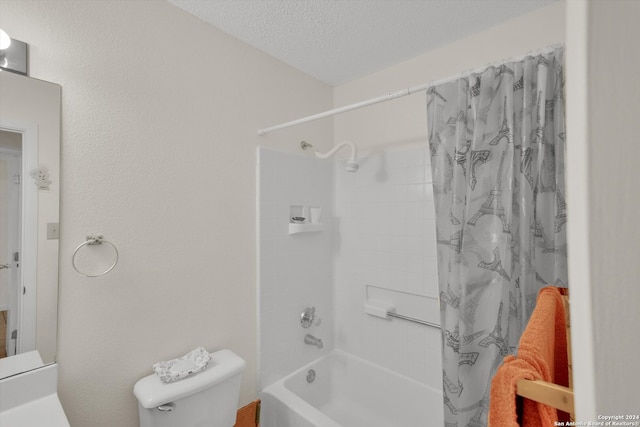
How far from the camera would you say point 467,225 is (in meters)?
0.96

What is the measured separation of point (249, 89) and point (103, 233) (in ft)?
3.39

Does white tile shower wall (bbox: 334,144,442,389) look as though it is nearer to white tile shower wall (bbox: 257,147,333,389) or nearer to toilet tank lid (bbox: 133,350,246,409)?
white tile shower wall (bbox: 257,147,333,389)

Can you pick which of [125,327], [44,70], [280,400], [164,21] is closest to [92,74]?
[44,70]

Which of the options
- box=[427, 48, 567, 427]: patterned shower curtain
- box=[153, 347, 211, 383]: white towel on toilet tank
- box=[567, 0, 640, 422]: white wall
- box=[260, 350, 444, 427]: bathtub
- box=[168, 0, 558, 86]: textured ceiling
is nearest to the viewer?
box=[567, 0, 640, 422]: white wall

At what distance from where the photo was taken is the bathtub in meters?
1.53

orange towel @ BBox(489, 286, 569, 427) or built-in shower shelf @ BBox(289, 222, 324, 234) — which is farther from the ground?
built-in shower shelf @ BBox(289, 222, 324, 234)

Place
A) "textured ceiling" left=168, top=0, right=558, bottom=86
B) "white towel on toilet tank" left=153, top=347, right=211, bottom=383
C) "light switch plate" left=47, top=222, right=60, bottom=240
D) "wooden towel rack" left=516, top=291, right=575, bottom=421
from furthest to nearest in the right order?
"textured ceiling" left=168, top=0, right=558, bottom=86
"white towel on toilet tank" left=153, top=347, right=211, bottom=383
"light switch plate" left=47, top=222, right=60, bottom=240
"wooden towel rack" left=516, top=291, right=575, bottom=421

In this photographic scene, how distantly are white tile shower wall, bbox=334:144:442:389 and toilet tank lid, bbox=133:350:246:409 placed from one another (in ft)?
3.20

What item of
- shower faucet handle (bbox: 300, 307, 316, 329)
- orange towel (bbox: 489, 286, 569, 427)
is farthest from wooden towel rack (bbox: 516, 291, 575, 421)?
shower faucet handle (bbox: 300, 307, 316, 329)

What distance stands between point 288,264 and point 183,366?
78 centimetres

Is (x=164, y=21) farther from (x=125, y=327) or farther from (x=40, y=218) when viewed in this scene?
(x=125, y=327)

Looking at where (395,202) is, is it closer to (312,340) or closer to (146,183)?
(312,340)

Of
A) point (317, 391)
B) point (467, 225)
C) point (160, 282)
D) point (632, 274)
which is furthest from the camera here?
point (317, 391)

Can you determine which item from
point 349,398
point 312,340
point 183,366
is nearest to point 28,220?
point 183,366
